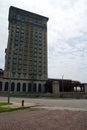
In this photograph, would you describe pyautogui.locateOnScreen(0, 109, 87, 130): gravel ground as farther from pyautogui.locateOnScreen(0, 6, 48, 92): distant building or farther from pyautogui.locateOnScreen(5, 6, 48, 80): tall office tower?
pyautogui.locateOnScreen(5, 6, 48, 80): tall office tower

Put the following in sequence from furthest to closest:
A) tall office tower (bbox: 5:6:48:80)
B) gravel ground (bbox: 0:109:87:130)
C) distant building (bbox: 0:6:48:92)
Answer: tall office tower (bbox: 5:6:48:80) → distant building (bbox: 0:6:48:92) → gravel ground (bbox: 0:109:87:130)

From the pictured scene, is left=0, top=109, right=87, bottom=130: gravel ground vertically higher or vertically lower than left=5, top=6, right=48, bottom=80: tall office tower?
lower

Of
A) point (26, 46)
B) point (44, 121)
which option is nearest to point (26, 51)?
point (26, 46)

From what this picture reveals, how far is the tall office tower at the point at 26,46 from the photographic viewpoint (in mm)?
108875

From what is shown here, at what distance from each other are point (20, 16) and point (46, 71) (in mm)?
45887

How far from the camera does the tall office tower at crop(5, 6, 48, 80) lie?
4286 inches

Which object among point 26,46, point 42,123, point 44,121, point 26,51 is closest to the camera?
point 42,123

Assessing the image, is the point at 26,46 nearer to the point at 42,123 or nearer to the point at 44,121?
the point at 44,121

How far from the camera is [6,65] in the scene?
103625 millimetres

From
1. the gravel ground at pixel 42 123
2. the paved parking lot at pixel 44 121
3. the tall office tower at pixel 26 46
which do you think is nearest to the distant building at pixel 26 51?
the tall office tower at pixel 26 46

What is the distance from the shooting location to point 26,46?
380 feet

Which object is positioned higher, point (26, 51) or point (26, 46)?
point (26, 46)

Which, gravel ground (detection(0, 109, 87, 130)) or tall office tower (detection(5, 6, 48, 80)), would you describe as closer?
gravel ground (detection(0, 109, 87, 130))

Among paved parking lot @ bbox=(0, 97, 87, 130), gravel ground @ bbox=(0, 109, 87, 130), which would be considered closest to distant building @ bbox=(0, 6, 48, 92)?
paved parking lot @ bbox=(0, 97, 87, 130)
